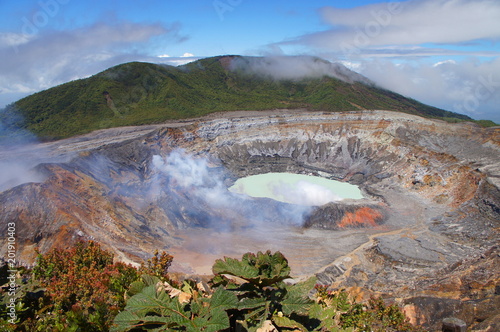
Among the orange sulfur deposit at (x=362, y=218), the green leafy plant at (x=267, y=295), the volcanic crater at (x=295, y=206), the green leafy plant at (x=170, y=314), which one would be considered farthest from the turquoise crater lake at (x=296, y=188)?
the green leafy plant at (x=170, y=314)

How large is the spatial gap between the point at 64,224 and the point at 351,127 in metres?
43.6

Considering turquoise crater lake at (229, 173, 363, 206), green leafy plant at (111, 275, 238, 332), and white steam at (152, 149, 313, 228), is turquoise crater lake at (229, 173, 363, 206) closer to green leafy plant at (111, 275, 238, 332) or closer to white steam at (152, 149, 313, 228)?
white steam at (152, 149, 313, 228)

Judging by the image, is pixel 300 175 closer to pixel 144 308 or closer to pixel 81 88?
pixel 144 308

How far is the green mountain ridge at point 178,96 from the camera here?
202ft

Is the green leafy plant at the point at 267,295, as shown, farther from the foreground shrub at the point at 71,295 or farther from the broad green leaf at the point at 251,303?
the foreground shrub at the point at 71,295

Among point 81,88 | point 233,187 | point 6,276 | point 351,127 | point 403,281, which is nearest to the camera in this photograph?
point 6,276

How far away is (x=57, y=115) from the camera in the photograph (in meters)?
62.0

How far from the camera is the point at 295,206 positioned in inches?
1308

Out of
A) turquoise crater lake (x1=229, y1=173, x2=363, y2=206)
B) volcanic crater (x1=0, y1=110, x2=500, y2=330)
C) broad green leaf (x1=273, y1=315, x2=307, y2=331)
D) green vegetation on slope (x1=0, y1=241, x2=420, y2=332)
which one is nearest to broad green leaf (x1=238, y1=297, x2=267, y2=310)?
green vegetation on slope (x1=0, y1=241, x2=420, y2=332)

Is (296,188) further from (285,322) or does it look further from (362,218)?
(285,322)

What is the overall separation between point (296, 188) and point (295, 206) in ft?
23.0

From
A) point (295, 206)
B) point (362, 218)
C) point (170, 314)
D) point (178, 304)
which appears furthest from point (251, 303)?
point (362, 218)

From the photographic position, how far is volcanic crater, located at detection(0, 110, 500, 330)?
22.9 meters

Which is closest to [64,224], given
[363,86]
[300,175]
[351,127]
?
[300,175]
